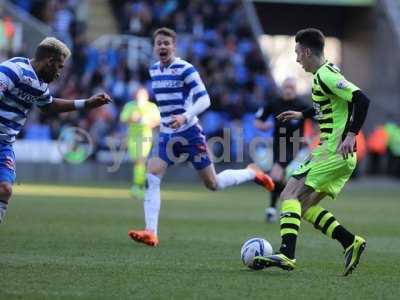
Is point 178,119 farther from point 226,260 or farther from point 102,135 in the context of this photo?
point 102,135

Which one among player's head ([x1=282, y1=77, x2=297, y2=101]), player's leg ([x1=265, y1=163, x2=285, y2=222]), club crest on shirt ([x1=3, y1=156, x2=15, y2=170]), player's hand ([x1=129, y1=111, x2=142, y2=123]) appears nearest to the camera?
club crest on shirt ([x1=3, y1=156, x2=15, y2=170])

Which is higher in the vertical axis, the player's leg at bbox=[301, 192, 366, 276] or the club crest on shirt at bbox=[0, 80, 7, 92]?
the club crest on shirt at bbox=[0, 80, 7, 92]

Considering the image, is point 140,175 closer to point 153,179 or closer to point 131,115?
point 131,115

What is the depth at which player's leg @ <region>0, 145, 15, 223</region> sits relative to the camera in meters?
9.05

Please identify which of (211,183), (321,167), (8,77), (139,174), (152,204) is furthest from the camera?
(139,174)

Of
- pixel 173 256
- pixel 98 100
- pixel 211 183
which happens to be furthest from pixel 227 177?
pixel 98 100

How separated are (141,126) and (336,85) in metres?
13.2

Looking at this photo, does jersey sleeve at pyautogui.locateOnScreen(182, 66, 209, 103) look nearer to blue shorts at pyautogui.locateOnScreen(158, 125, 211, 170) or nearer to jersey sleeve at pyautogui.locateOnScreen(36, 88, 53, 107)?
blue shorts at pyautogui.locateOnScreen(158, 125, 211, 170)

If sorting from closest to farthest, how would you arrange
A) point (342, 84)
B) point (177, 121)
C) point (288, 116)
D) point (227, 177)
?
point (342, 84), point (288, 116), point (177, 121), point (227, 177)

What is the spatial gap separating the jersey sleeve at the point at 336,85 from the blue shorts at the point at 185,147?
323cm

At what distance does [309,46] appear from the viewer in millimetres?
9008

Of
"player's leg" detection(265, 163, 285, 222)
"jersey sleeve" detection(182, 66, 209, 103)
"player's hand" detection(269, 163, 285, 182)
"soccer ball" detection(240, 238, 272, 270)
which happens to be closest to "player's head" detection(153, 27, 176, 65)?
"jersey sleeve" detection(182, 66, 209, 103)

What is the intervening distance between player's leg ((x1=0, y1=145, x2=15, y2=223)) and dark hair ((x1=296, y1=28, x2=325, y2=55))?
111 inches

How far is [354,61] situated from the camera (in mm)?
38969
